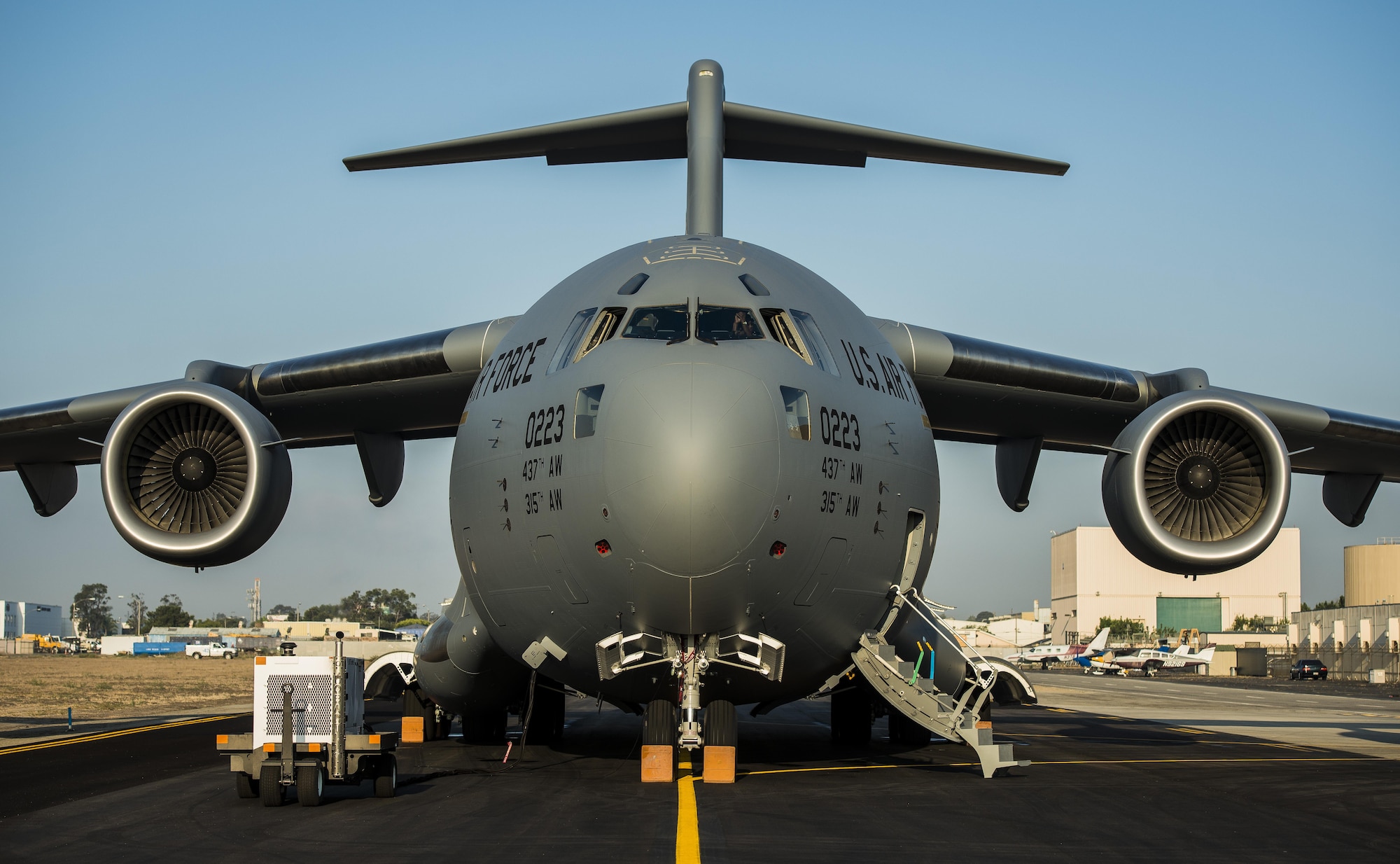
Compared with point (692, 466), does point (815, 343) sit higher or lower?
higher

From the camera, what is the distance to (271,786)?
886cm

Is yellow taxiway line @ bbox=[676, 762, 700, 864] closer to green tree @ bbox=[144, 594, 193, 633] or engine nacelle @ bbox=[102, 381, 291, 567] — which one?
engine nacelle @ bbox=[102, 381, 291, 567]

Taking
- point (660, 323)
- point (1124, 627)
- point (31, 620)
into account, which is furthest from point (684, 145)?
point (31, 620)

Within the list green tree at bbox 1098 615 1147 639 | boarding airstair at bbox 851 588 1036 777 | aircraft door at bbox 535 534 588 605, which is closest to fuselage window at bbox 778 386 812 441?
aircraft door at bbox 535 534 588 605

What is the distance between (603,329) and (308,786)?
3.81 metres

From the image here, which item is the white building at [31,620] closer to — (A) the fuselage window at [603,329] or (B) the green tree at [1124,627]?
(B) the green tree at [1124,627]

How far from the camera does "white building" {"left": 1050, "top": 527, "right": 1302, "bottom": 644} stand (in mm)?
94250

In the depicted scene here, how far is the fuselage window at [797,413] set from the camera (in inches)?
332

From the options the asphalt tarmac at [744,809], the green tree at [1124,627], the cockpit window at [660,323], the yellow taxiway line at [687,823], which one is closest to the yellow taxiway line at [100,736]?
the asphalt tarmac at [744,809]

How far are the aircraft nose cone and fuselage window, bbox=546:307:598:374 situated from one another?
1146 millimetres

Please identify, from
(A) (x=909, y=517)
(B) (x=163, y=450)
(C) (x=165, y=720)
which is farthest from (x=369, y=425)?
(C) (x=165, y=720)

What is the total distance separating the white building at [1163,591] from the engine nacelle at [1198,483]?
87.4 metres

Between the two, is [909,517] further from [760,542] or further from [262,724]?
[262,724]

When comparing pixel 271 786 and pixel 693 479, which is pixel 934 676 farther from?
pixel 271 786
